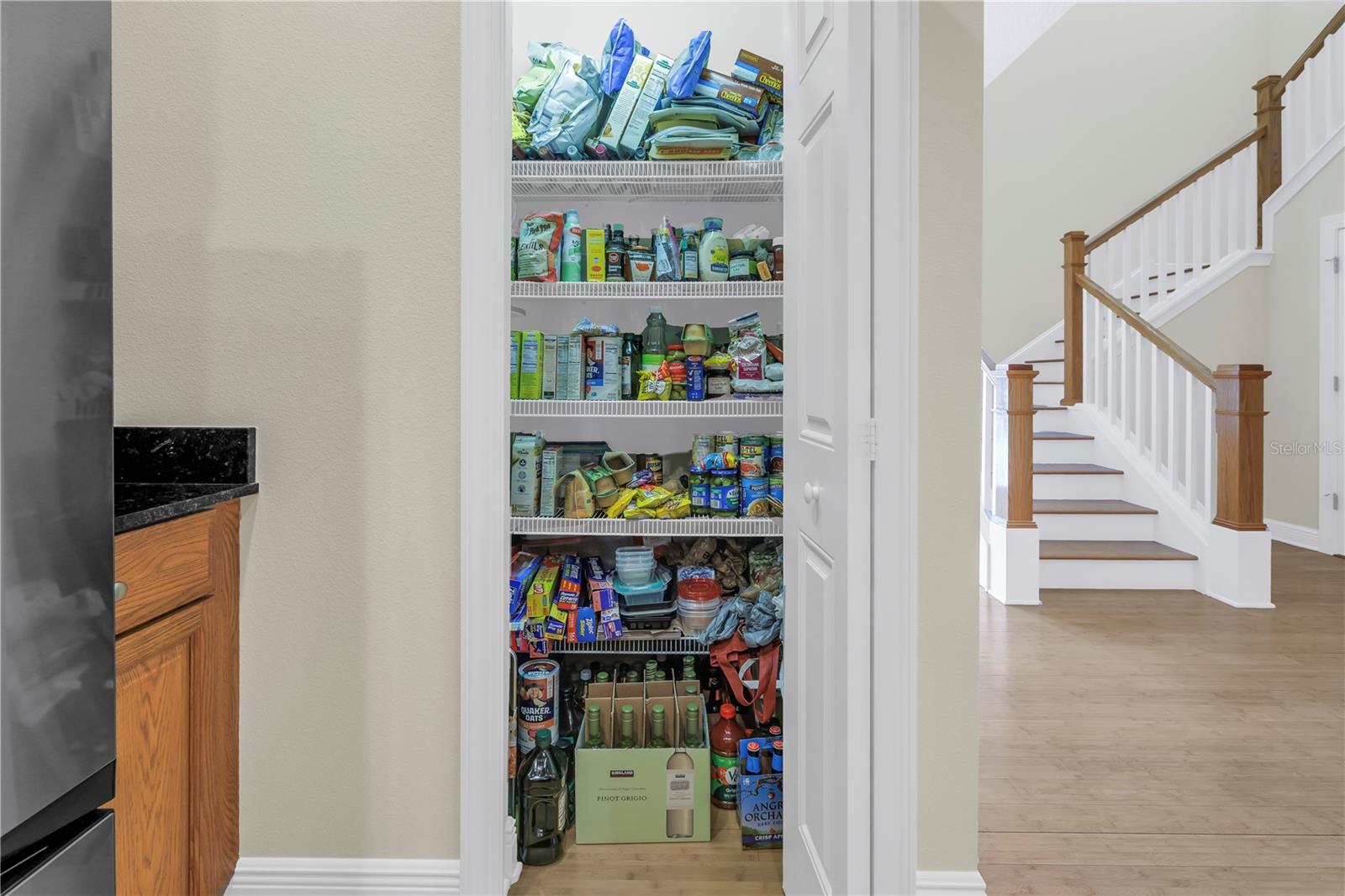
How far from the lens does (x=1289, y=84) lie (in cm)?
515

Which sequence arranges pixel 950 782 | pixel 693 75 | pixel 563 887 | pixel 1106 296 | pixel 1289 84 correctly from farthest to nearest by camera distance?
pixel 1289 84 < pixel 1106 296 < pixel 693 75 < pixel 563 887 < pixel 950 782

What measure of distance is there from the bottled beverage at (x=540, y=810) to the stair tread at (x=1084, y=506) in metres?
3.15

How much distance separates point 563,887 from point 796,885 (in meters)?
0.53

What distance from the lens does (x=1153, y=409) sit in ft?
14.4

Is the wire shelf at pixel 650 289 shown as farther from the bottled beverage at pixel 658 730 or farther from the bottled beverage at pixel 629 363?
the bottled beverage at pixel 658 730

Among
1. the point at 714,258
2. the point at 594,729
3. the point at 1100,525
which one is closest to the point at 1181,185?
the point at 1100,525

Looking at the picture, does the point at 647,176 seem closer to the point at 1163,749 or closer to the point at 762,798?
the point at 762,798

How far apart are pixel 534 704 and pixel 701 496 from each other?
0.69m

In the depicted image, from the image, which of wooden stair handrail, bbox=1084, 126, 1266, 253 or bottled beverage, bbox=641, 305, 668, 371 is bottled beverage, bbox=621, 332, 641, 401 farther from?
wooden stair handrail, bbox=1084, 126, 1266, 253

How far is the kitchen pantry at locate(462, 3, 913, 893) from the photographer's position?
52.4 inches

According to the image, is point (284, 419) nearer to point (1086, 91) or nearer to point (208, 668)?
point (208, 668)

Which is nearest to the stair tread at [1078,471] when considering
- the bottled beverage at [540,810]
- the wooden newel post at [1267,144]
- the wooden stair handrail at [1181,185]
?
the wooden stair handrail at [1181,185]

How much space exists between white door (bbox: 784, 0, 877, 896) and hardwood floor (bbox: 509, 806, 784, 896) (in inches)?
5.9

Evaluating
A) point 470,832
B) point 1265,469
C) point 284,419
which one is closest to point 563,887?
point 470,832
